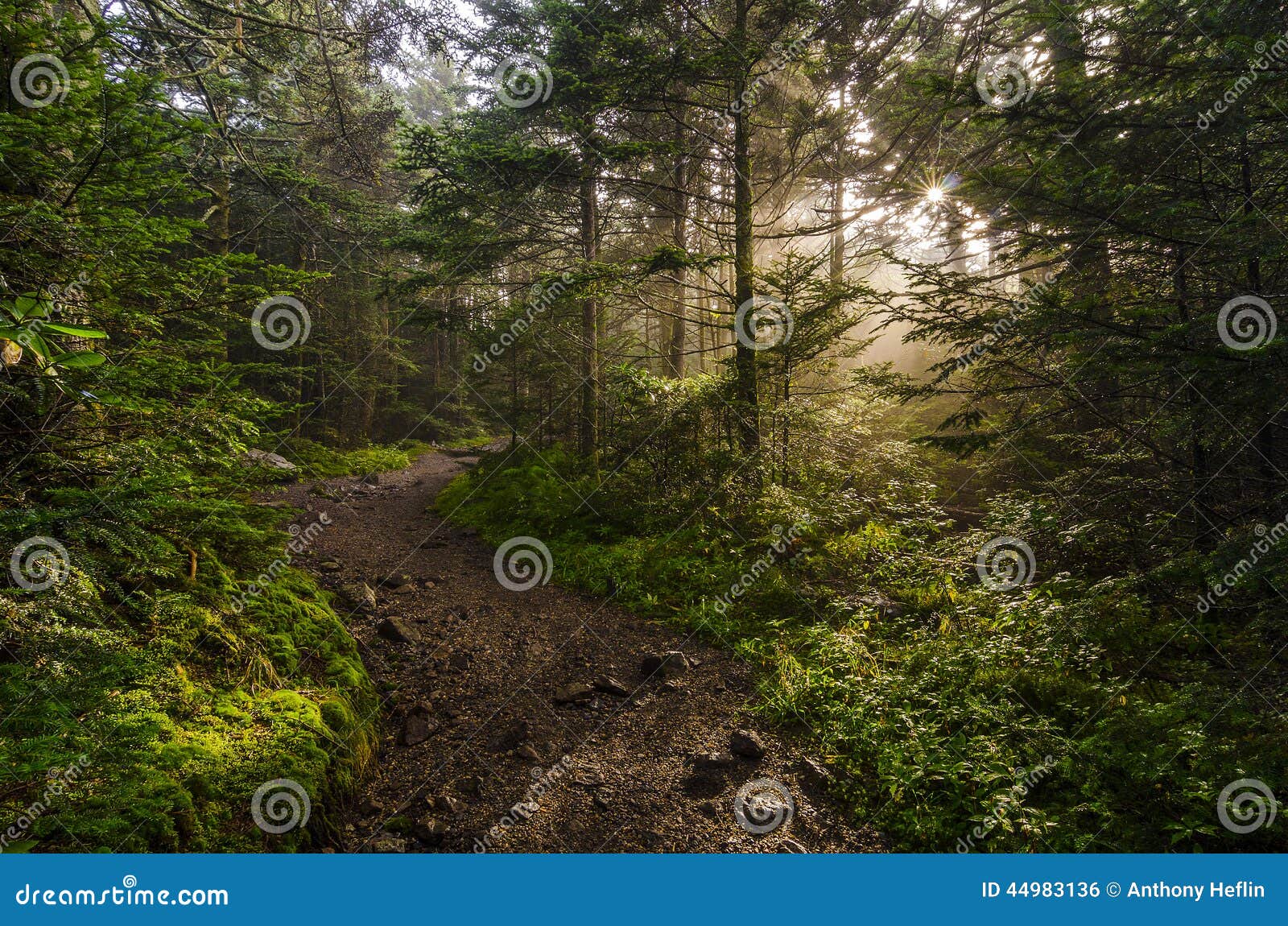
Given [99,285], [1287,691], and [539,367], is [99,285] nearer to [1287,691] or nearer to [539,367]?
[1287,691]

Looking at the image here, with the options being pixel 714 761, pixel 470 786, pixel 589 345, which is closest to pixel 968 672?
pixel 714 761

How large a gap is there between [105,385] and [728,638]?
5.87 meters

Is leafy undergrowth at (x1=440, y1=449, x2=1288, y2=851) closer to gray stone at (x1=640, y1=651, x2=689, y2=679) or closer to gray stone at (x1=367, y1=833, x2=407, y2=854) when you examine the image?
gray stone at (x1=640, y1=651, x2=689, y2=679)
